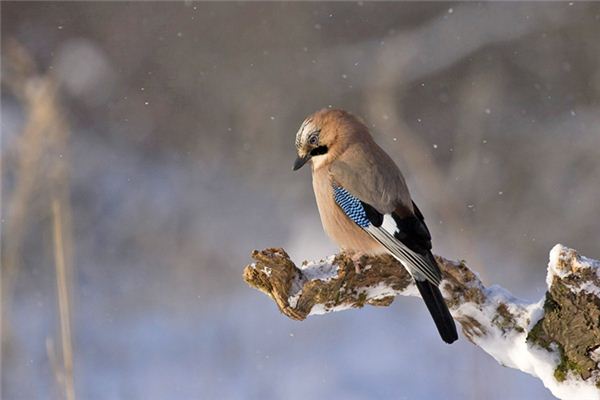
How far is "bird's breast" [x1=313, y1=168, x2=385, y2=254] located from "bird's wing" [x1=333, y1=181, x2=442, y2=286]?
0.02m

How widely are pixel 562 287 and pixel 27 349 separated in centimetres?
341

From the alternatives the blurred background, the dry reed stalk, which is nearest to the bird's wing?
the dry reed stalk

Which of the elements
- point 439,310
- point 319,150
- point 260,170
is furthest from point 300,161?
point 260,170

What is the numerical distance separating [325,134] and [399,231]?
45cm

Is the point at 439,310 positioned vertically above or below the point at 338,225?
below

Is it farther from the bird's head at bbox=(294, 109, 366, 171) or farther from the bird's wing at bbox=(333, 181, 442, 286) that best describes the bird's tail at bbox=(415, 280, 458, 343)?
the bird's head at bbox=(294, 109, 366, 171)

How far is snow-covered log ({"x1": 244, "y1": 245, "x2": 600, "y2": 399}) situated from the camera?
77.8 inches

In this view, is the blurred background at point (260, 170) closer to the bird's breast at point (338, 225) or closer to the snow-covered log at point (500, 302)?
the bird's breast at point (338, 225)

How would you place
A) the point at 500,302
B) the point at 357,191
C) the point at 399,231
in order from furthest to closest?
1. the point at 357,191
2. the point at 399,231
3. the point at 500,302

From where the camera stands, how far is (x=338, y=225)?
107 inches

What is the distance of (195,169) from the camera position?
6184 mm

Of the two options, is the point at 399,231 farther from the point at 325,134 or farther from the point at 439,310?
the point at 325,134

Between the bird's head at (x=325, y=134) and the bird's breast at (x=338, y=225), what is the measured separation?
6cm

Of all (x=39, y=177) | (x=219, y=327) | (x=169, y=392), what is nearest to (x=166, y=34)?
(x=219, y=327)
